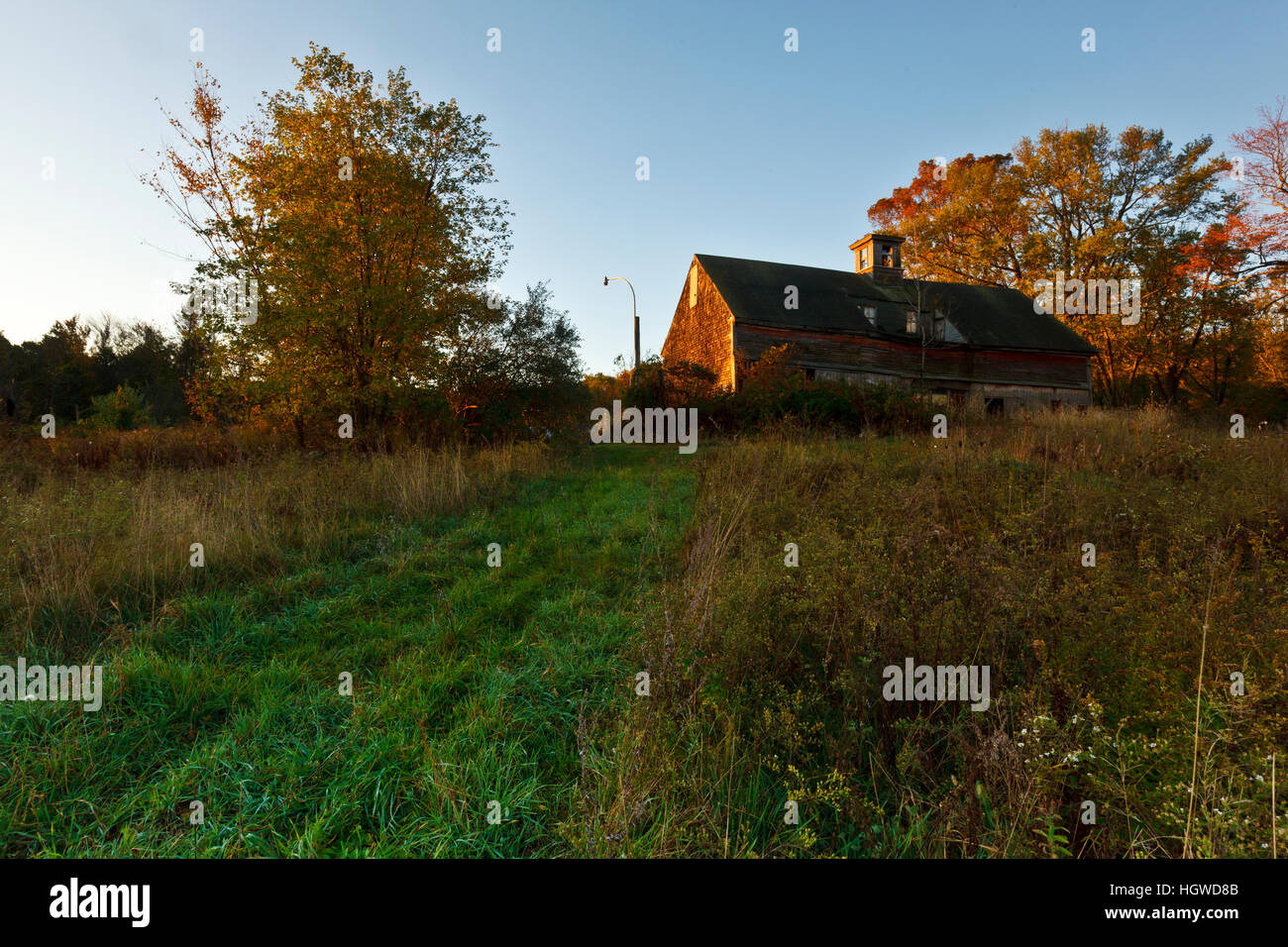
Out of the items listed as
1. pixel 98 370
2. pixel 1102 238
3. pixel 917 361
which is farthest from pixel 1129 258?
pixel 98 370

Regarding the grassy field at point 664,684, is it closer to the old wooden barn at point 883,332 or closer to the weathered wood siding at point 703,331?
the weathered wood siding at point 703,331

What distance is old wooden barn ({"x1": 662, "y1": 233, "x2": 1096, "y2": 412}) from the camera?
23172 mm

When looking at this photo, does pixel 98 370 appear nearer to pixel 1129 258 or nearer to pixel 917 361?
pixel 917 361

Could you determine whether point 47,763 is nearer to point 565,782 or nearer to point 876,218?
point 565,782

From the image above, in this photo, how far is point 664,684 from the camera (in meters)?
3.14

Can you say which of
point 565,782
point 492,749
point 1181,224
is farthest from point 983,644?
point 1181,224

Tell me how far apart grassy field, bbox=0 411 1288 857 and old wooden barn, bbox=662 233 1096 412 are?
58.2 ft

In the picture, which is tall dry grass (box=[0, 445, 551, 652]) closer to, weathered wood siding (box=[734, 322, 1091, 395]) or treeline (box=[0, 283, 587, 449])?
treeline (box=[0, 283, 587, 449])

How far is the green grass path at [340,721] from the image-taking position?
237 cm

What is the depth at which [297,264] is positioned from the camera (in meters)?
10.9

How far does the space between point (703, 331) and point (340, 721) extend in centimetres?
2384

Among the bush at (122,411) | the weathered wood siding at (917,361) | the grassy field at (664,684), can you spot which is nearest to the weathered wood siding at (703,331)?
the weathered wood siding at (917,361)

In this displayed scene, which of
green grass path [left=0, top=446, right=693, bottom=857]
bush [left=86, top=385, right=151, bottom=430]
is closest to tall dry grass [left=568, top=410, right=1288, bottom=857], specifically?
green grass path [left=0, top=446, right=693, bottom=857]

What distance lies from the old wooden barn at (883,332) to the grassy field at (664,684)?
58.2ft
